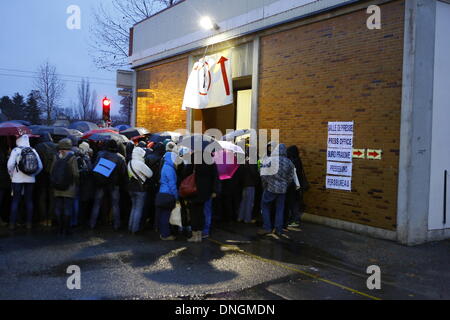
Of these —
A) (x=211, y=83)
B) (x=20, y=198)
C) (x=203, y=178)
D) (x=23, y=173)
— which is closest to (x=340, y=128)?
(x=203, y=178)

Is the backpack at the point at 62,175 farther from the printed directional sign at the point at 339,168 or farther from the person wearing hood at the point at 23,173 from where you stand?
the printed directional sign at the point at 339,168

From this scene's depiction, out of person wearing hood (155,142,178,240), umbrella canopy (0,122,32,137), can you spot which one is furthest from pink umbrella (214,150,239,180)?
umbrella canopy (0,122,32,137)

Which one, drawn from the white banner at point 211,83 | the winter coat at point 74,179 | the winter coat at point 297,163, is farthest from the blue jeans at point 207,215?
the white banner at point 211,83

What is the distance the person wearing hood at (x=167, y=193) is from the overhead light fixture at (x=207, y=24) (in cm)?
663

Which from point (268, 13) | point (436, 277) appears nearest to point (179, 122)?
point (268, 13)

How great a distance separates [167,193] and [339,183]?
3981 mm

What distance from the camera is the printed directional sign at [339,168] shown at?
29.1ft

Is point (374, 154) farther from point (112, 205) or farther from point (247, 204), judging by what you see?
point (112, 205)

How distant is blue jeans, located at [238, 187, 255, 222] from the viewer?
9.41 m

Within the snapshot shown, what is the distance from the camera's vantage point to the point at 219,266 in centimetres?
616

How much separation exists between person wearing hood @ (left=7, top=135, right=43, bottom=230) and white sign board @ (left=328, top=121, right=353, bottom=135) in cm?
635

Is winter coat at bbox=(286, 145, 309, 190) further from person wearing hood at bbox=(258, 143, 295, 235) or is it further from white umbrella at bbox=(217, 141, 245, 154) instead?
white umbrella at bbox=(217, 141, 245, 154)

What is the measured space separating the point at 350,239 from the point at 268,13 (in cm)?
643
